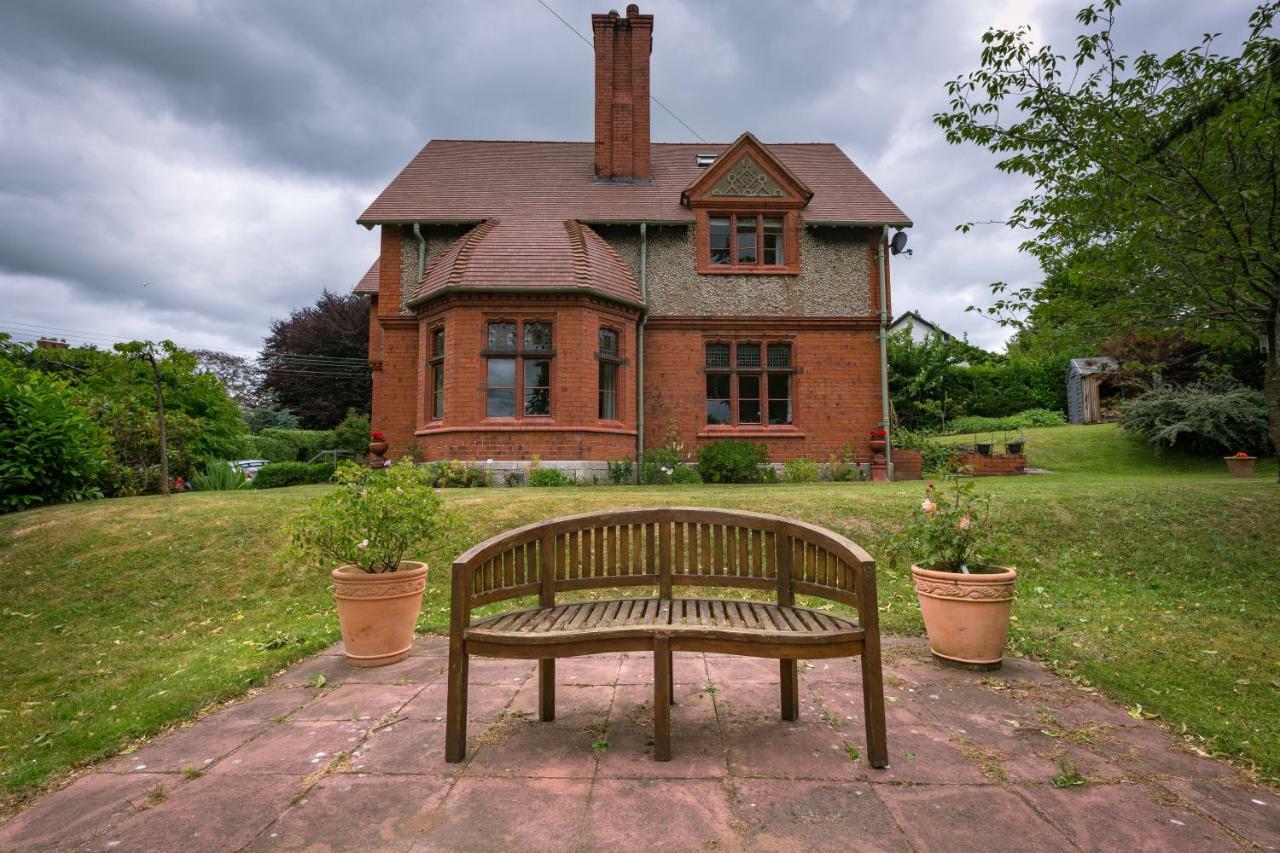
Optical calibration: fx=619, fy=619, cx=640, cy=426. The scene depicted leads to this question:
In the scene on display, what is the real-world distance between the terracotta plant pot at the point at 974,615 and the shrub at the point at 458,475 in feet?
28.8

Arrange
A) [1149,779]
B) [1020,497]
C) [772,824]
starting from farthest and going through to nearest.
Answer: [1020,497], [1149,779], [772,824]

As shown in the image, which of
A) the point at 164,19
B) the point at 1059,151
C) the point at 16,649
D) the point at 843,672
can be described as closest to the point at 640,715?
the point at 843,672

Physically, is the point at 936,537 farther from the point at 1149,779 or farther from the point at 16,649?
the point at 16,649

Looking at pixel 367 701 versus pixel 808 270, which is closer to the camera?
pixel 367 701

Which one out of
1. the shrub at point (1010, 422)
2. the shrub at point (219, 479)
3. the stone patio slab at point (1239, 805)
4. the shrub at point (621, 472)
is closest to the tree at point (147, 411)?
the shrub at point (219, 479)

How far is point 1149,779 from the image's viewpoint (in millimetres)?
2359

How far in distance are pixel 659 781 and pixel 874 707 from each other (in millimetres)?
897

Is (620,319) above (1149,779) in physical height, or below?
above

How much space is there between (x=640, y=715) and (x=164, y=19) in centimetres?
718

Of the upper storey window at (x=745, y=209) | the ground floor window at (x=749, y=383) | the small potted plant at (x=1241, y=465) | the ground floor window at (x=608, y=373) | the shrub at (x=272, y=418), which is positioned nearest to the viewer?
the small potted plant at (x=1241, y=465)

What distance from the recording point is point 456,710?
2.51 meters

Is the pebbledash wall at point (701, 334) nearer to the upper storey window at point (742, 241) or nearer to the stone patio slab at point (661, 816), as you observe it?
the upper storey window at point (742, 241)

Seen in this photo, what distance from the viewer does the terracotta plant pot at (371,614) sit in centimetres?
392

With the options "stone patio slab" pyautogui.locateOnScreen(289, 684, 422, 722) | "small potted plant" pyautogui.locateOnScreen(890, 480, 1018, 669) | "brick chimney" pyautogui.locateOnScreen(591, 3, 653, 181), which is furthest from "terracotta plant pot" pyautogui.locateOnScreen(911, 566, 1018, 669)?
"brick chimney" pyautogui.locateOnScreen(591, 3, 653, 181)
